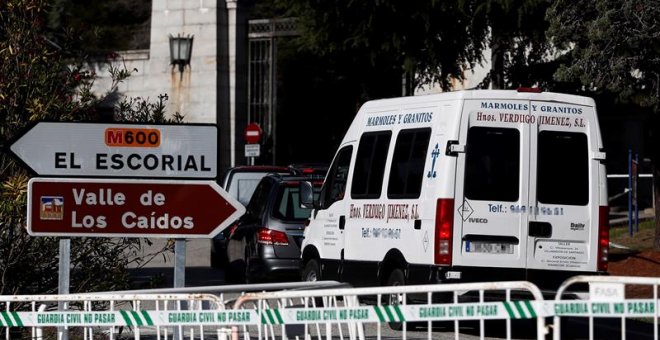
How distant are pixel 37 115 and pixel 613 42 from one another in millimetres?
11249

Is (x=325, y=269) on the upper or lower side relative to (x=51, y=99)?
lower

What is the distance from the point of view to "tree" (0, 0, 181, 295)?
11.6 meters

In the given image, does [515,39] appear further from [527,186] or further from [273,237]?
[527,186]

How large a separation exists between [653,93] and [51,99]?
12524 mm

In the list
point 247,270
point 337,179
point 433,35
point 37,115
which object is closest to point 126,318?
point 37,115

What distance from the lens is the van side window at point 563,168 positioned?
14336mm

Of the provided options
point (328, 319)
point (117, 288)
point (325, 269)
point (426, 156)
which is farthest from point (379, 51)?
point (328, 319)

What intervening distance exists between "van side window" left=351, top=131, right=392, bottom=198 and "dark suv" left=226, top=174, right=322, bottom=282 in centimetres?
300

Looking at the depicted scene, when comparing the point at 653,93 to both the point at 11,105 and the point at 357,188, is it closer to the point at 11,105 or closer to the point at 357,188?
the point at 357,188

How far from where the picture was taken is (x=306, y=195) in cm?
1720

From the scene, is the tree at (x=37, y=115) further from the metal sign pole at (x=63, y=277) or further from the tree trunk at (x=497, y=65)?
the tree trunk at (x=497, y=65)

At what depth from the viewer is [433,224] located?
45.8 ft

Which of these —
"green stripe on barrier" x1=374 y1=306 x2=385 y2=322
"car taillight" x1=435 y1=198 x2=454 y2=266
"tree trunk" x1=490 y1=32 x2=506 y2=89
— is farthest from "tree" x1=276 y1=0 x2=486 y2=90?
"green stripe on barrier" x1=374 y1=306 x2=385 y2=322

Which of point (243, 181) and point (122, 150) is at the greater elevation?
point (122, 150)
